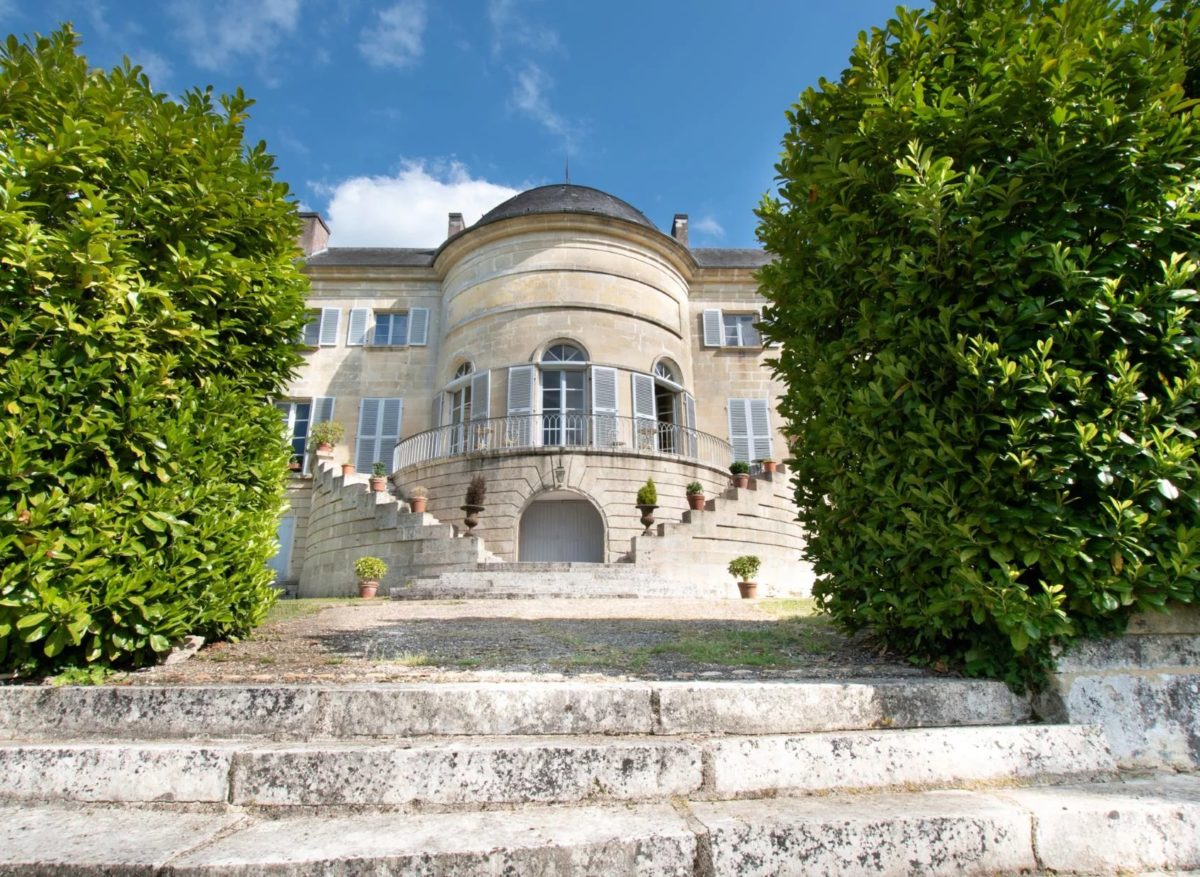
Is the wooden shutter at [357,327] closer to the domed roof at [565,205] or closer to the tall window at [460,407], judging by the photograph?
the tall window at [460,407]

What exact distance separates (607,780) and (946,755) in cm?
119

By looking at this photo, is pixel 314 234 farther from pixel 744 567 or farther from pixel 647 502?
pixel 744 567

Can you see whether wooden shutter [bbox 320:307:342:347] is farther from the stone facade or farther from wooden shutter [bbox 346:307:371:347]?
wooden shutter [bbox 346:307:371:347]

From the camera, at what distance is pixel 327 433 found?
1672 centimetres

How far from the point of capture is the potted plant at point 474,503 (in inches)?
488

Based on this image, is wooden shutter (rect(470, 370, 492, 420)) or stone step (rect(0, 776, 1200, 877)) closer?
stone step (rect(0, 776, 1200, 877))

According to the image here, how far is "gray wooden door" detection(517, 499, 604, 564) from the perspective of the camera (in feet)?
46.0

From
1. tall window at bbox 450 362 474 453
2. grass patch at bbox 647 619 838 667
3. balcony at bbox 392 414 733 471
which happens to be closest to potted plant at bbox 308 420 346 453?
balcony at bbox 392 414 733 471

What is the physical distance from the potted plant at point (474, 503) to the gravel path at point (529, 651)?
5953mm

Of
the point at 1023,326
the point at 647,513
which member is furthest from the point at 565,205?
the point at 1023,326

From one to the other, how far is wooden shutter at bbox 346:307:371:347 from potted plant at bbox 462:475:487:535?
771 centimetres

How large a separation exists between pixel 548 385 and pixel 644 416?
236cm

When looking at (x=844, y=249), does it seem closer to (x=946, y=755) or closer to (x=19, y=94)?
(x=946, y=755)

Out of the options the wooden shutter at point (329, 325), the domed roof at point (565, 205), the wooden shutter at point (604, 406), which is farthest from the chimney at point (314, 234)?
the wooden shutter at point (604, 406)
